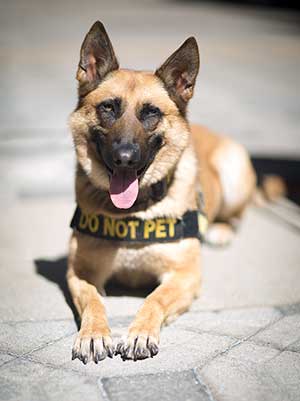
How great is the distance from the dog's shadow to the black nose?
36.2 inches

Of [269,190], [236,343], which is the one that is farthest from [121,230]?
[269,190]

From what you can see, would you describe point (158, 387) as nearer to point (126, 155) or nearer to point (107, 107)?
point (126, 155)

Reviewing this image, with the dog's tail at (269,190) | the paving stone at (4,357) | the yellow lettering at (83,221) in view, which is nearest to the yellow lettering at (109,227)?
the yellow lettering at (83,221)

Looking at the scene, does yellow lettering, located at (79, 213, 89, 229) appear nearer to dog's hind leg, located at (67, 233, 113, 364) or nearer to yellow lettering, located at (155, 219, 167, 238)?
dog's hind leg, located at (67, 233, 113, 364)

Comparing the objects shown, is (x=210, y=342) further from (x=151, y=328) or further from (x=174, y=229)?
(x=174, y=229)

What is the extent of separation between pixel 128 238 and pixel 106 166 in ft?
1.43

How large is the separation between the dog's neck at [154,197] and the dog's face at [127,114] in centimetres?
7

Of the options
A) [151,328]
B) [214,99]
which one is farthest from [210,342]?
[214,99]

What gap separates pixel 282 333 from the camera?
350 cm

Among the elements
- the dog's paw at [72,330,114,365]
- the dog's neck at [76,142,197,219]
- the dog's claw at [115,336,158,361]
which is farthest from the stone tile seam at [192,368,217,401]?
the dog's neck at [76,142,197,219]

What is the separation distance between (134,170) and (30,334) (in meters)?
Result: 1.04

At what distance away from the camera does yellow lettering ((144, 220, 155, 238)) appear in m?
3.78

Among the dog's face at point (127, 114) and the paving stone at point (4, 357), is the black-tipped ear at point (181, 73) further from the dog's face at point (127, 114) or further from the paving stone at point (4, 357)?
the paving stone at point (4, 357)

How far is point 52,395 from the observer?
2.79 meters
